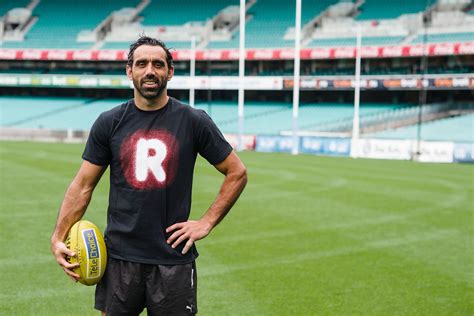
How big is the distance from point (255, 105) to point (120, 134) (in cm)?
4880

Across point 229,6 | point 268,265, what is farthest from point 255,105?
point 268,265

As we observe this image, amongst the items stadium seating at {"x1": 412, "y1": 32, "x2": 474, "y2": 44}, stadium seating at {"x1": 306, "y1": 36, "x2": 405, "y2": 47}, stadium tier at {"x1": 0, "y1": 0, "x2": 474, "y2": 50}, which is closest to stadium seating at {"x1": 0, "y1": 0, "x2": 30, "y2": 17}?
stadium tier at {"x1": 0, "y1": 0, "x2": 474, "y2": 50}

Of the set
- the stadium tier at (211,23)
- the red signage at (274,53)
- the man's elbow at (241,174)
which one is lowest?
the man's elbow at (241,174)

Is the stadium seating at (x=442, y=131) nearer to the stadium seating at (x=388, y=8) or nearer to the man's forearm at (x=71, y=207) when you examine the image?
the stadium seating at (x=388, y=8)

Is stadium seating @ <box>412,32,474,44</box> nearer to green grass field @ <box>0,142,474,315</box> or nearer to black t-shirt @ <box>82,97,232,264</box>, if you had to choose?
green grass field @ <box>0,142,474,315</box>

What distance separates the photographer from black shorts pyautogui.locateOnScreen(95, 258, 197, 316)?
3691 millimetres

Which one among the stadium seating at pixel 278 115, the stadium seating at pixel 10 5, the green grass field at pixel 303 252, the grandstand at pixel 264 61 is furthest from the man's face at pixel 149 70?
the stadium seating at pixel 10 5

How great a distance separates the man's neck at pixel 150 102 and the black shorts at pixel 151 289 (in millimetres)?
906

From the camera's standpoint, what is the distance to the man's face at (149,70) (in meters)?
3.59

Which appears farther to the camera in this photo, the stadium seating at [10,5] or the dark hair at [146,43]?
the stadium seating at [10,5]

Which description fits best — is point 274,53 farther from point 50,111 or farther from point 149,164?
point 149,164

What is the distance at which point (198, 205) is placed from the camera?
44.8 feet

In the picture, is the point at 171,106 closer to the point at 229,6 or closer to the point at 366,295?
the point at 366,295

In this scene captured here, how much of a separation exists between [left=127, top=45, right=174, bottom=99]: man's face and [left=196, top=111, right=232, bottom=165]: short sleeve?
317 millimetres
